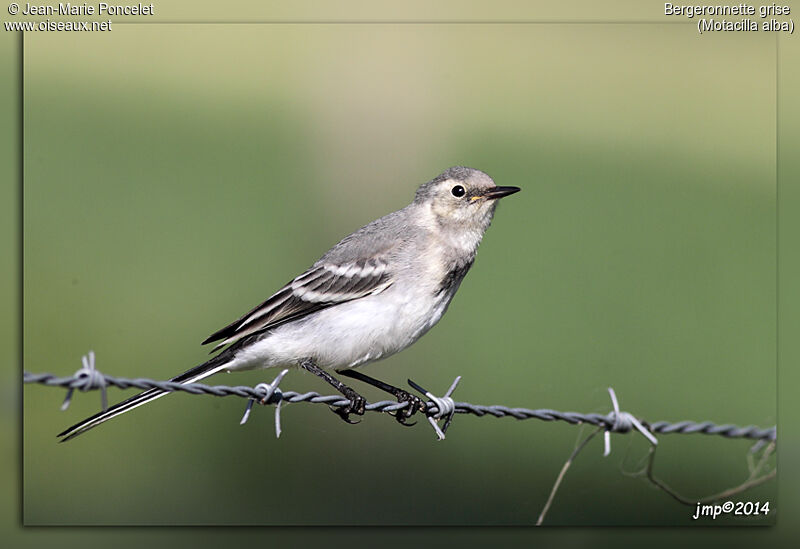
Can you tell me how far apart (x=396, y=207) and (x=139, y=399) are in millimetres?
3921

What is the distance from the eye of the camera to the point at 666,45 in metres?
6.61

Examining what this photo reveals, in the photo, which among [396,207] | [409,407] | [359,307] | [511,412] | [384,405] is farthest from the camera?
[396,207]

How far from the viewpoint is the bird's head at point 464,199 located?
5.62m

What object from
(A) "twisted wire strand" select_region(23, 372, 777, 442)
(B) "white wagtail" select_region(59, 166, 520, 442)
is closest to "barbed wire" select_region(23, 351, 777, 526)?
(A) "twisted wire strand" select_region(23, 372, 777, 442)

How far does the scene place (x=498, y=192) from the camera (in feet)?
18.4

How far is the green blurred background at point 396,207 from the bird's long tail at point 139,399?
1166 mm

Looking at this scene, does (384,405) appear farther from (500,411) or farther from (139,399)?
(139,399)

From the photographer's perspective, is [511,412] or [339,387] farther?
[339,387]

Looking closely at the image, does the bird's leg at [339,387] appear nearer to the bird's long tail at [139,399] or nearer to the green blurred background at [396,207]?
the bird's long tail at [139,399]

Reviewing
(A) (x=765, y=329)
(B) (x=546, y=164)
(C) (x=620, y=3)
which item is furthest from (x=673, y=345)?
(C) (x=620, y=3)

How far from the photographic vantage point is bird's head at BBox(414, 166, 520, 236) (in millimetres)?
5617

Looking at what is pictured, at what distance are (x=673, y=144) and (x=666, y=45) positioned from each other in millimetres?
967

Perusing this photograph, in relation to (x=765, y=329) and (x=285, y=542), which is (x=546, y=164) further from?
(x=285, y=542)

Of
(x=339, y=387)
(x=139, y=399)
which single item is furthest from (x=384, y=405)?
(x=139, y=399)
